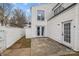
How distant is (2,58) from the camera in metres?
2.45

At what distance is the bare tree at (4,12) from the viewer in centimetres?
254

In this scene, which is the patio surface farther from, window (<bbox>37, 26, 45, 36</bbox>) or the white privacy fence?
window (<bbox>37, 26, 45, 36</bbox>)

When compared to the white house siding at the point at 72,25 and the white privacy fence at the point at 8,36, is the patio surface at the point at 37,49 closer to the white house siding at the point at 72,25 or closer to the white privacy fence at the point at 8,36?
the white privacy fence at the point at 8,36

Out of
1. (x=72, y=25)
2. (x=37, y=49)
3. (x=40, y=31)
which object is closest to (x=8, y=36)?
(x=37, y=49)

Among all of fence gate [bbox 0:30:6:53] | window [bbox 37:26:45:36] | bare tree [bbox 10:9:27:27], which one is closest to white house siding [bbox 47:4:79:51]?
window [bbox 37:26:45:36]

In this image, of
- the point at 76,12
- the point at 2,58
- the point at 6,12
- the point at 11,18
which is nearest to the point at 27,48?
the point at 2,58

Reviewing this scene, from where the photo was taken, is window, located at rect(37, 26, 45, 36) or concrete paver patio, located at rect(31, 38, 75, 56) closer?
concrete paver patio, located at rect(31, 38, 75, 56)

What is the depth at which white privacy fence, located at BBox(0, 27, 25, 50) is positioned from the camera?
255 centimetres

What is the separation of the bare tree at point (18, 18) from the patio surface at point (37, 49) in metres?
0.47

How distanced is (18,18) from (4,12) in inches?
15.2

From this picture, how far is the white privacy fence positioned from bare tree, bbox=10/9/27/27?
167mm

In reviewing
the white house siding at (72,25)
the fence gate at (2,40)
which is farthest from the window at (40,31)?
the fence gate at (2,40)

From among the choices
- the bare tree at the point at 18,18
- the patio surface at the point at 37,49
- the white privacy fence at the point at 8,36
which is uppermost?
the bare tree at the point at 18,18

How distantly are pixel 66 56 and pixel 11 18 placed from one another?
1.72 m
